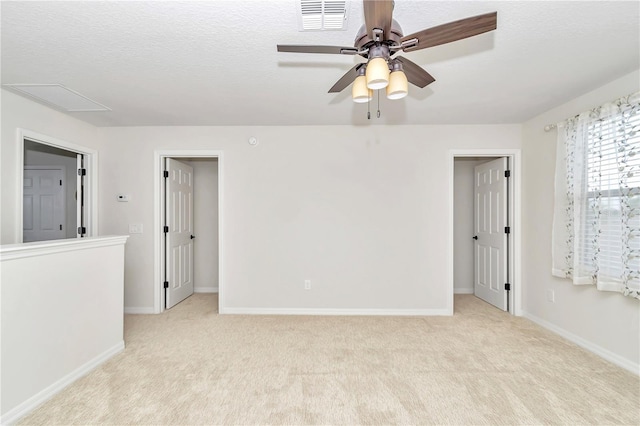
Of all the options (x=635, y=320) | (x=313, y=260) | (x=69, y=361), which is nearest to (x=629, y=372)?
(x=635, y=320)

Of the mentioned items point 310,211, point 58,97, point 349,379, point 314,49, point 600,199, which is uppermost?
point 58,97

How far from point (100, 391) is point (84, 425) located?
374mm

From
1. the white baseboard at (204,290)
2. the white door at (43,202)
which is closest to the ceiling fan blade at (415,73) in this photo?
the white baseboard at (204,290)

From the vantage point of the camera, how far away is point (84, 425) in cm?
181

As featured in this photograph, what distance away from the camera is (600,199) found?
8.55 feet

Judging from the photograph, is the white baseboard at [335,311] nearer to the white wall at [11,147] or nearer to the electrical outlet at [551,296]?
the electrical outlet at [551,296]

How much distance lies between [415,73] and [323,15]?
619 mm

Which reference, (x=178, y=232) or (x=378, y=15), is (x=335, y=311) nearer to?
(x=178, y=232)

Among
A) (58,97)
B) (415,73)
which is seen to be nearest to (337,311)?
(415,73)

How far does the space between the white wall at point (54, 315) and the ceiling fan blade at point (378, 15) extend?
243cm

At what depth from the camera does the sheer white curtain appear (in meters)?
2.35

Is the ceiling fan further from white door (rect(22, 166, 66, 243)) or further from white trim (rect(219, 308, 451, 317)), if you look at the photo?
white door (rect(22, 166, 66, 243))

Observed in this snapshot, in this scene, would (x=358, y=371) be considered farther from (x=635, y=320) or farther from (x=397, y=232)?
(x=635, y=320)

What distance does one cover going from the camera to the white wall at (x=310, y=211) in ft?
12.3
